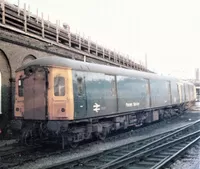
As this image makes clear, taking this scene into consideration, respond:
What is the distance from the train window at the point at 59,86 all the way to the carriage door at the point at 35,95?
1.32 ft

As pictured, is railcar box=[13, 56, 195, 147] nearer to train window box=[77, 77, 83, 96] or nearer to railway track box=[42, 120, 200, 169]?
train window box=[77, 77, 83, 96]

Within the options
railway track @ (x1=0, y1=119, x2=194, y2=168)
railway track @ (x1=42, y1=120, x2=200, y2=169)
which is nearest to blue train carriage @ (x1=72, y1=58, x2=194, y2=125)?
railway track @ (x1=0, y1=119, x2=194, y2=168)

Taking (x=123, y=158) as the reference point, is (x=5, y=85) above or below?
above

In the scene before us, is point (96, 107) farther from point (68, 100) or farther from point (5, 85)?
point (5, 85)

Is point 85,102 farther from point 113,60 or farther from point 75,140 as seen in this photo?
point 113,60

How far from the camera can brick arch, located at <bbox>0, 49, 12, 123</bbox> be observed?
1472 cm

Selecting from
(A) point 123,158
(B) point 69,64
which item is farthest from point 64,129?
(A) point 123,158

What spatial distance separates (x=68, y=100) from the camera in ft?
36.5

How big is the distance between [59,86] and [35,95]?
1.02m

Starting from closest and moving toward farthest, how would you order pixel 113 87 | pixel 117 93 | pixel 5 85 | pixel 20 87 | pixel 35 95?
pixel 35 95
pixel 20 87
pixel 113 87
pixel 117 93
pixel 5 85

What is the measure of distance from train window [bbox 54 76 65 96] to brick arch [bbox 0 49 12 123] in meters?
4.40

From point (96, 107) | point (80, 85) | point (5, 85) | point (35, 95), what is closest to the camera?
point (35, 95)

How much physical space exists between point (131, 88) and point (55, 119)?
18.3ft

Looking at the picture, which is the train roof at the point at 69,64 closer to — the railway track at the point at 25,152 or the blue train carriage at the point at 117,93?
the blue train carriage at the point at 117,93
